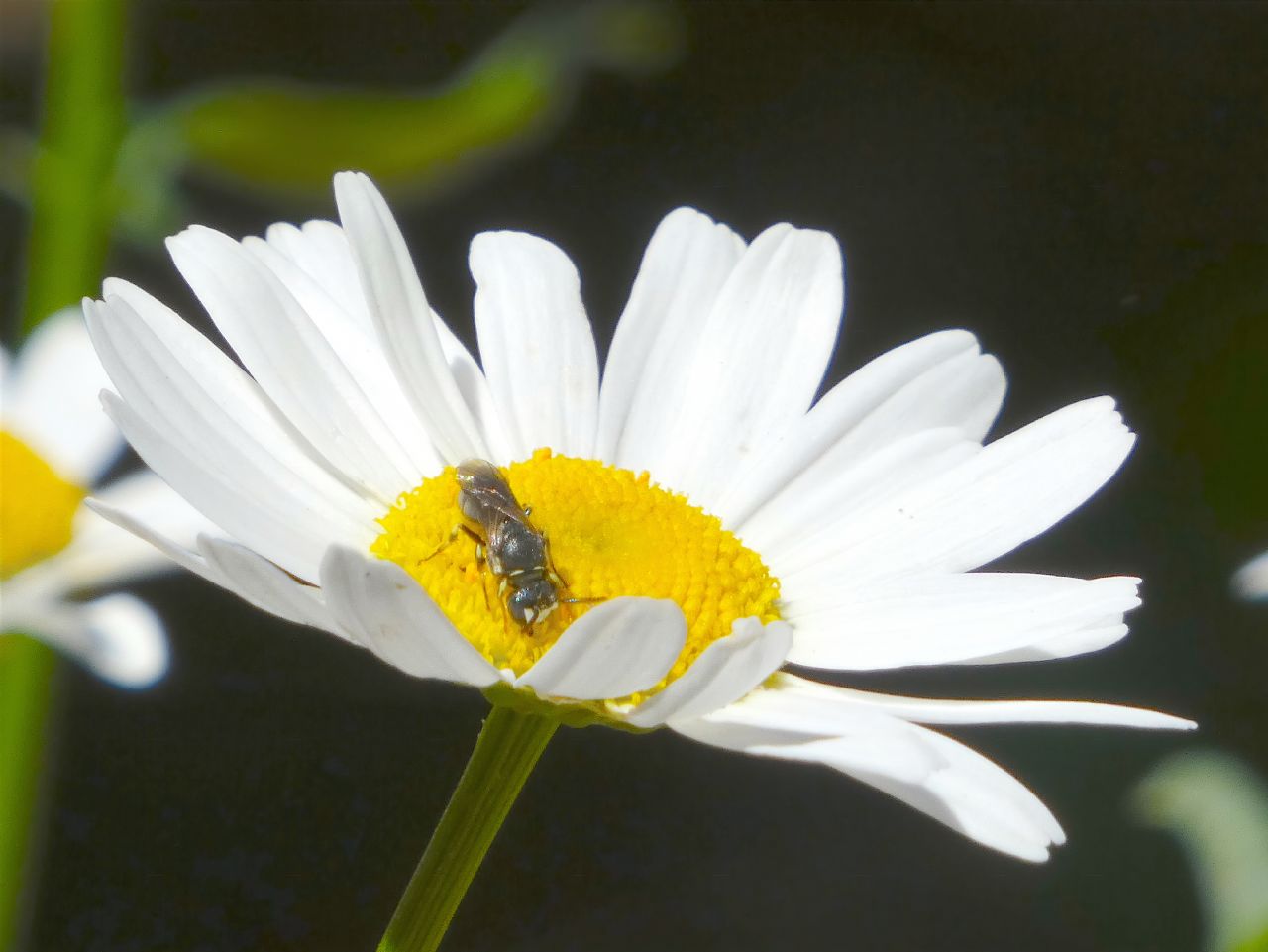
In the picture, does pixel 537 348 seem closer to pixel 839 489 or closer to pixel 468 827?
pixel 839 489

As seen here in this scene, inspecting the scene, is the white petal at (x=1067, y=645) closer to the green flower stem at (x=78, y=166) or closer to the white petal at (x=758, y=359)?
the white petal at (x=758, y=359)

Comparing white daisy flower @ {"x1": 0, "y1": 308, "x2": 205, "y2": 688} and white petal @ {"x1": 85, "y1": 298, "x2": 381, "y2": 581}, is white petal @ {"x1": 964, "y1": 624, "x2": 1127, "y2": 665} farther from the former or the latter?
white daisy flower @ {"x1": 0, "y1": 308, "x2": 205, "y2": 688}

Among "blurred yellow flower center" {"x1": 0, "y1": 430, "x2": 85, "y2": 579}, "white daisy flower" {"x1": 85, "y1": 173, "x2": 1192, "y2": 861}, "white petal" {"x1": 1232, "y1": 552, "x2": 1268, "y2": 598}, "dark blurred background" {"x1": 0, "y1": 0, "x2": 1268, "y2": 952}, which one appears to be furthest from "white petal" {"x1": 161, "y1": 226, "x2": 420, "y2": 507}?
"dark blurred background" {"x1": 0, "y1": 0, "x2": 1268, "y2": 952}

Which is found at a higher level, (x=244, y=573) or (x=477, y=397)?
(x=477, y=397)

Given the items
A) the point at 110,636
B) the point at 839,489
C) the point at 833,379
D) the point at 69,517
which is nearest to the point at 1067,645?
the point at 839,489

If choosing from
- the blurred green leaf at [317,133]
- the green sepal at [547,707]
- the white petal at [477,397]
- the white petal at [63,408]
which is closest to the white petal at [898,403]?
the white petal at [477,397]

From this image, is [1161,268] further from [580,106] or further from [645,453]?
[645,453]
